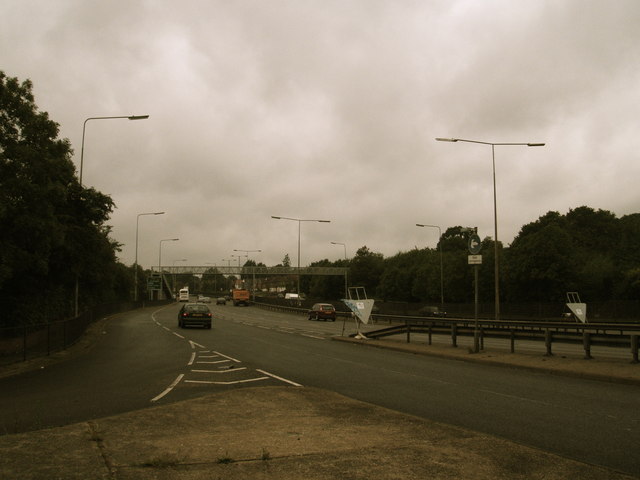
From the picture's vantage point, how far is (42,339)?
20094 millimetres

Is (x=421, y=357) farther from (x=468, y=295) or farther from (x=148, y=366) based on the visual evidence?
(x=468, y=295)

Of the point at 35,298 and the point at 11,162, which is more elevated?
the point at 11,162

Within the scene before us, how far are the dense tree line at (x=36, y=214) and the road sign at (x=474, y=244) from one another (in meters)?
14.1

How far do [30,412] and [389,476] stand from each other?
634 cm

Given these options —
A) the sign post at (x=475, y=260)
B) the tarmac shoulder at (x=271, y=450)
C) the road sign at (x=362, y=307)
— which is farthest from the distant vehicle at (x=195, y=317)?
the tarmac shoulder at (x=271, y=450)

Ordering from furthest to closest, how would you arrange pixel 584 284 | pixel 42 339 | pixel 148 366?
pixel 584 284 < pixel 42 339 < pixel 148 366

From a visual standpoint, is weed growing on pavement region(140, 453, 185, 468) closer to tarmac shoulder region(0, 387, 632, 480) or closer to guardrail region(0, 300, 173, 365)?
tarmac shoulder region(0, 387, 632, 480)

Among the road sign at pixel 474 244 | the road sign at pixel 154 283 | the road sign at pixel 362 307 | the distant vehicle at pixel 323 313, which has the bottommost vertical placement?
the distant vehicle at pixel 323 313

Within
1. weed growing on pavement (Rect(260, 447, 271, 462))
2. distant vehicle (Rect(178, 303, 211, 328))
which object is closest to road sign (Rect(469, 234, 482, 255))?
weed growing on pavement (Rect(260, 447, 271, 462))

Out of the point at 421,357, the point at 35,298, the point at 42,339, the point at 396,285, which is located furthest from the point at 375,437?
the point at 396,285

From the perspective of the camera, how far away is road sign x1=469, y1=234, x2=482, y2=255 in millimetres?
18422

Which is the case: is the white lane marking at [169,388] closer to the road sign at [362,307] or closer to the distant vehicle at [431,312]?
the road sign at [362,307]

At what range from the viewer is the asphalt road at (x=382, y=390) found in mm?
7820

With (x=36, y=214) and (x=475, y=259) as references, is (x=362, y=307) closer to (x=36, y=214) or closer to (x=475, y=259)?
(x=475, y=259)
